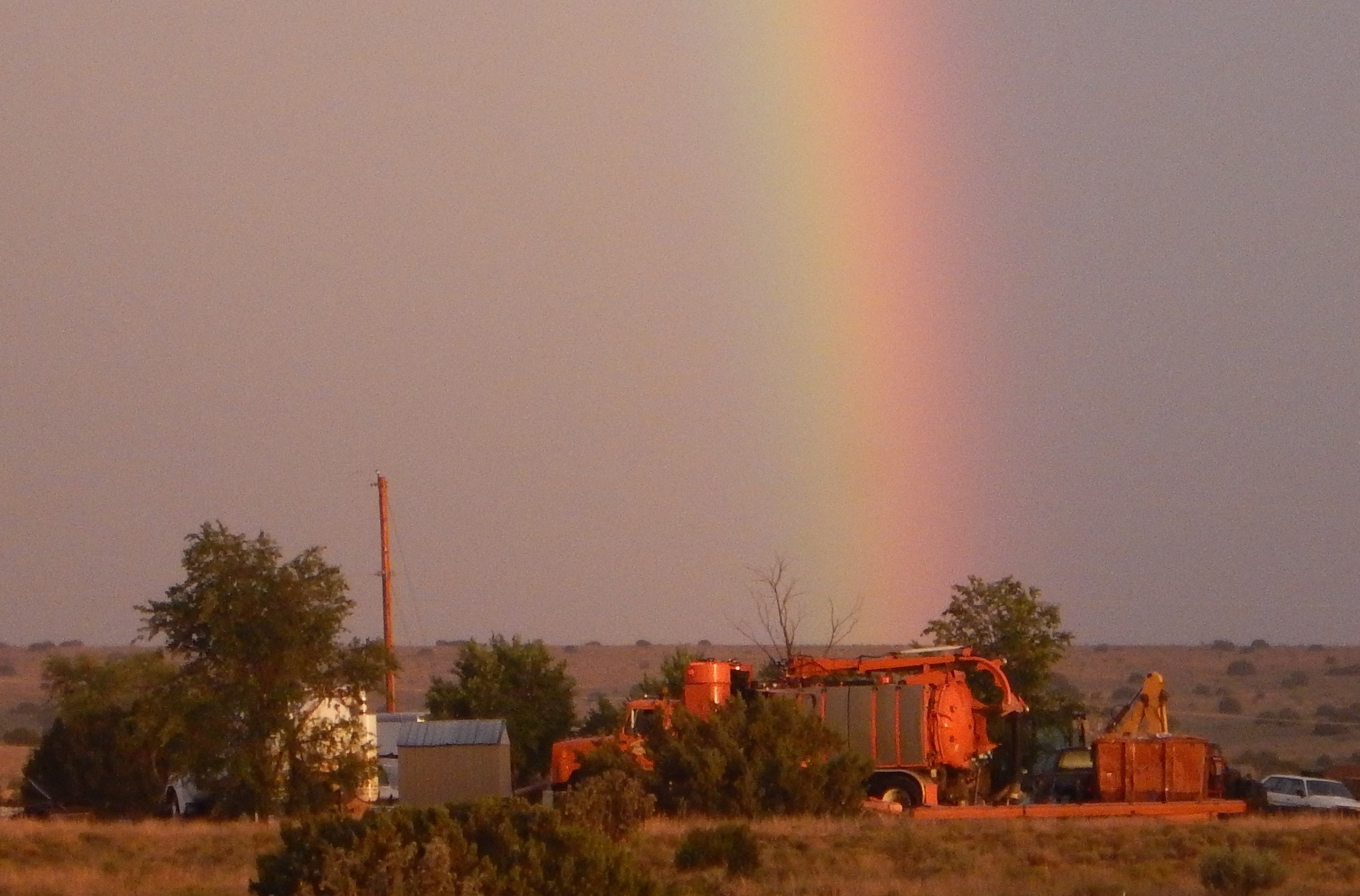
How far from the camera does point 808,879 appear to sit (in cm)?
2341

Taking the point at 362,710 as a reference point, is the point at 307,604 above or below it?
above

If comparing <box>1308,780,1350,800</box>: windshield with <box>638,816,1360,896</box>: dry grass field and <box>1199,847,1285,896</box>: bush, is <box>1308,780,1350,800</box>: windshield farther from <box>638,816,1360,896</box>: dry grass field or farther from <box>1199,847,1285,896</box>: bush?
<box>1199,847,1285,896</box>: bush

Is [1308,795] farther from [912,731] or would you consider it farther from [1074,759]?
[912,731]

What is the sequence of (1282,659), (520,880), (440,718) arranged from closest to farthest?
(520,880)
(440,718)
(1282,659)

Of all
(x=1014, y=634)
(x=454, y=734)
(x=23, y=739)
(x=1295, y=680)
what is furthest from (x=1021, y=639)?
(x=1295, y=680)

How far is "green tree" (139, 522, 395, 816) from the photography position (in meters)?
36.6

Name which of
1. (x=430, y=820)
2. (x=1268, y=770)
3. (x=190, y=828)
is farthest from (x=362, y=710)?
(x=1268, y=770)

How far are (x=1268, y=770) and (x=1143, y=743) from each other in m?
35.0

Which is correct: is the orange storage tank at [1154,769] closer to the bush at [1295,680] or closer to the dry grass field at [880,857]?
the dry grass field at [880,857]

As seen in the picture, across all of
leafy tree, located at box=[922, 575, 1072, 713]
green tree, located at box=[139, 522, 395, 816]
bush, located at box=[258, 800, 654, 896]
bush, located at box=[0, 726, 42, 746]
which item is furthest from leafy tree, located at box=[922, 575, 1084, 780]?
bush, located at box=[0, 726, 42, 746]

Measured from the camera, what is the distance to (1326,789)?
4406 centimetres

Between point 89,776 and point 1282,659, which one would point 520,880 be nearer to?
point 89,776

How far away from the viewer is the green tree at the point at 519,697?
51.2 metres

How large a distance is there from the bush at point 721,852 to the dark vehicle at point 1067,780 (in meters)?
12.8
